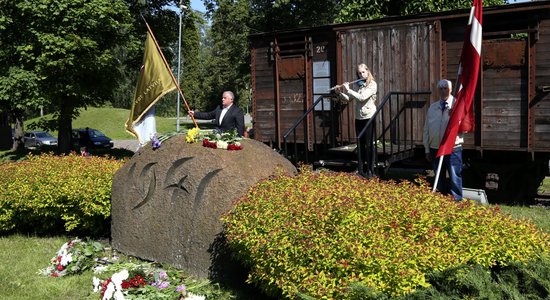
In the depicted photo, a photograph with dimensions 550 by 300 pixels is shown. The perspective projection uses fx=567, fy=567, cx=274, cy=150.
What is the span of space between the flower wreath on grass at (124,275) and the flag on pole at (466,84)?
10.7 feet

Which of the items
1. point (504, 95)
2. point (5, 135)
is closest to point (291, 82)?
point (504, 95)

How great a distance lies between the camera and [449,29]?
35.7ft

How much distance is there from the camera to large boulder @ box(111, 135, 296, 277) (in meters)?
6.17

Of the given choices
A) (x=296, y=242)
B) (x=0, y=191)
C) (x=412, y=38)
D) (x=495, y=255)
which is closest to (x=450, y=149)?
(x=495, y=255)

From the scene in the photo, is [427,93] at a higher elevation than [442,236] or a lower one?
higher

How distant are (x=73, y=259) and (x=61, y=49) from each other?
1244cm

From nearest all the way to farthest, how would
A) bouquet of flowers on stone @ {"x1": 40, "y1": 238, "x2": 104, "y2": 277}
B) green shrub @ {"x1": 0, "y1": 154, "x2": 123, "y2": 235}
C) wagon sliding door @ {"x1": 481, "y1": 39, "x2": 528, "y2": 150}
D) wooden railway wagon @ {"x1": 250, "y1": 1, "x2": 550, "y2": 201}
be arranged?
bouquet of flowers on stone @ {"x1": 40, "y1": 238, "x2": 104, "y2": 277}, green shrub @ {"x1": 0, "y1": 154, "x2": 123, "y2": 235}, wooden railway wagon @ {"x1": 250, "y1": 1, "x2": 550, "y2": 201}, wagon sliding door @ {"x1": 481, "y1": 39, "x2": 528, "y2": 150}

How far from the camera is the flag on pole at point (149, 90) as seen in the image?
823 cm

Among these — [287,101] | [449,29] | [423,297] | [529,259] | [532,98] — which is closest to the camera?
[423,297]

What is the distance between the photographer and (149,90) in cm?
837

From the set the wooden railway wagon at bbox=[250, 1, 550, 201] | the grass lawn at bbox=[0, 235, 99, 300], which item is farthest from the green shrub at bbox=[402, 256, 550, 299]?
the wooden railway wagon at bbox=[250, 1, 550, 201]

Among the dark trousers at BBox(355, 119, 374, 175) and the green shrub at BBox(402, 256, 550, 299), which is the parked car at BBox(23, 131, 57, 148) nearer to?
the dark trousers at BBox(355, 119, 374, 175)

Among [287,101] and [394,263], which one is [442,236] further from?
[287,101]

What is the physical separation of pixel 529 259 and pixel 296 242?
1.83 metres
